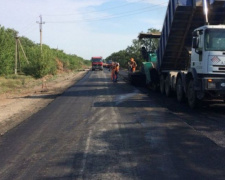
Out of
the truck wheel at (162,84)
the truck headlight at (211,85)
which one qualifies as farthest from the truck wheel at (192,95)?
the truck wheel at (162,84)

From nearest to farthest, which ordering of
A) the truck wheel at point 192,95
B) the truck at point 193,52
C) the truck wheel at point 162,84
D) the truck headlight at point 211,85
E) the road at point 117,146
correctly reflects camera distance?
the road at point 117,146 → the truck headlight at point 211,85 → the truck at point 193,52 → the truck wheel at point 192,95 → the truck wheel at point 162,84

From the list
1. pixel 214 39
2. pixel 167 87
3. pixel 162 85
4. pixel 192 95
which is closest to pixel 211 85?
pixel 192 95

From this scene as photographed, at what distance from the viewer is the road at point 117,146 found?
16.1 ft

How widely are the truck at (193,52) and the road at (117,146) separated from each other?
1031 mm

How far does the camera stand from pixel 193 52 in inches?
467

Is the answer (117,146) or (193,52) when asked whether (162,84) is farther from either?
(117,146)

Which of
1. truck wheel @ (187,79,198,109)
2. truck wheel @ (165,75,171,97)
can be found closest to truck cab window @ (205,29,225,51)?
truck wheel @ (187,79,198,109)

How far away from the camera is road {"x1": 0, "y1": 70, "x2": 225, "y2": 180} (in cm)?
491

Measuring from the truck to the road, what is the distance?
40.6 inches

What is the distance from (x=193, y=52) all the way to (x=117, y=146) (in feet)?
21.6

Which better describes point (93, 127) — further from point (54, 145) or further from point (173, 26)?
point (173, 26)

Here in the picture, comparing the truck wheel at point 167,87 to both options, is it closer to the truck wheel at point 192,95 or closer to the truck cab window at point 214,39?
the truck wheel at point 192,95

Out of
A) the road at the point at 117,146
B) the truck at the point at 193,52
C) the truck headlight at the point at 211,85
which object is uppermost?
the truck at the point at 193,52

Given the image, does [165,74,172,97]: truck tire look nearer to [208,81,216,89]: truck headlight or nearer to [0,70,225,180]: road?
[0,70,225,180]: road
